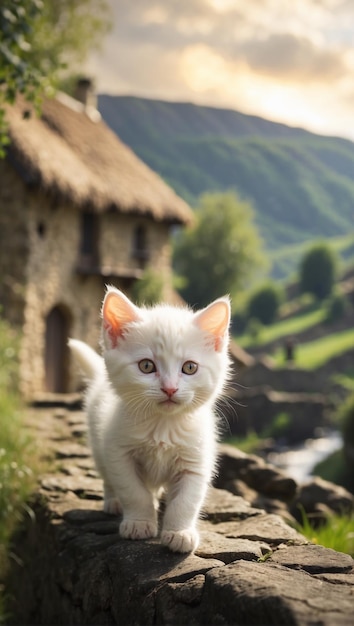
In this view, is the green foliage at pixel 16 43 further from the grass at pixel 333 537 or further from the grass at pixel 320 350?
the grass at pixel 320 350

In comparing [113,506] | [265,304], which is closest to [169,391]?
[113,506]

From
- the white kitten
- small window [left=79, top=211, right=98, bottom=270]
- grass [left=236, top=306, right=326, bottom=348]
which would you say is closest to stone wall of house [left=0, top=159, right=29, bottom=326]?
small window [left=79, top=211, right=98, bottom=270]

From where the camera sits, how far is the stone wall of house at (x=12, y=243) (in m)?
15.9

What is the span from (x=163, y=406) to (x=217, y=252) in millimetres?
39964

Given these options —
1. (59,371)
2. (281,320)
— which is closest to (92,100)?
(59,371)

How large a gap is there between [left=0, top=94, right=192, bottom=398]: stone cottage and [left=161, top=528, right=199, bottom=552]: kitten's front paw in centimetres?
1236

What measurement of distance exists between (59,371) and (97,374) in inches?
527

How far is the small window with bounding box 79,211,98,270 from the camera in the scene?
18.6m

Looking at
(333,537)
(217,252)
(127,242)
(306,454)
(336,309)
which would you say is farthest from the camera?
(336,309)

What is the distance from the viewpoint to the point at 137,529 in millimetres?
3705

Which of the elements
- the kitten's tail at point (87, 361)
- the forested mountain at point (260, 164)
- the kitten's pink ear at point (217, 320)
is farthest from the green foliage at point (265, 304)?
the kitten's pink ear at point (217, 320)

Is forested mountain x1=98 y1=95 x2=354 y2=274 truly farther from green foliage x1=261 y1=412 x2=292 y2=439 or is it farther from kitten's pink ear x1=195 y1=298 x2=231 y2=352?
kitten's pink ear x1=195 y1=298 x2=231 y2=352

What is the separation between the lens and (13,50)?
655 centimetres

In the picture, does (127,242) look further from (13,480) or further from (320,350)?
(320,350)
